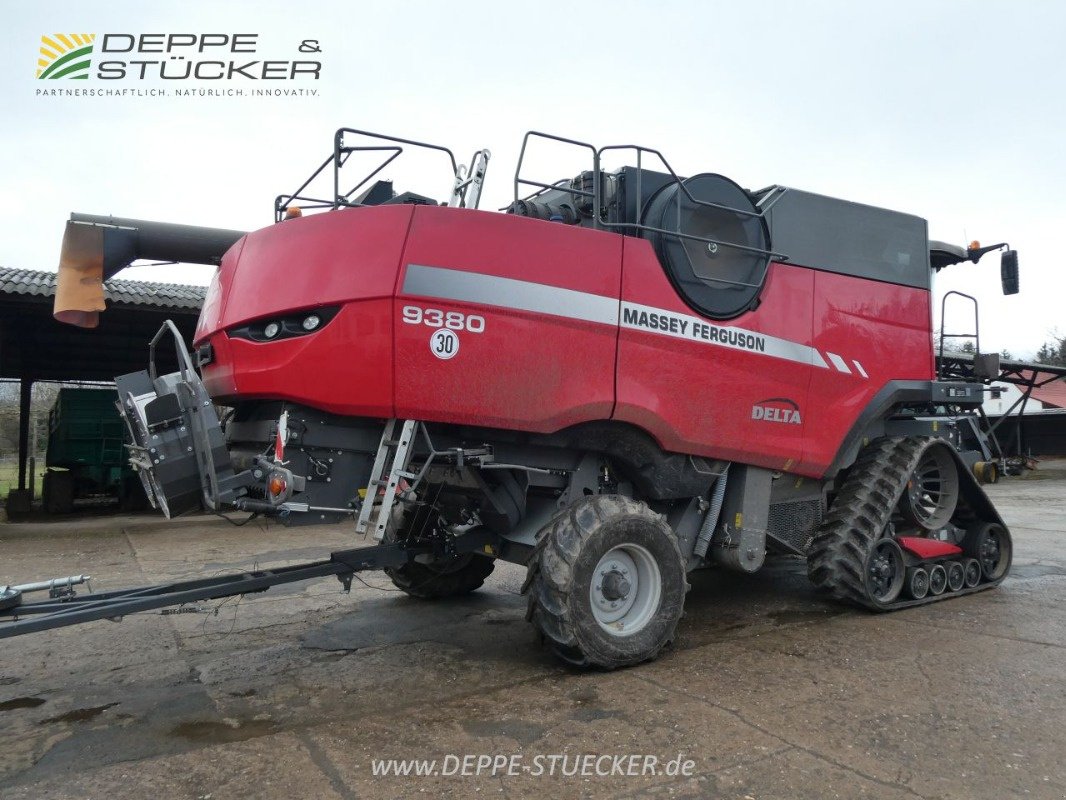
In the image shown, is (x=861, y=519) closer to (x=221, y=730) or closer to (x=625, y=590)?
(x=625, y=590)

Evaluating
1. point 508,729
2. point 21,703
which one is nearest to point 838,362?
point 508,729

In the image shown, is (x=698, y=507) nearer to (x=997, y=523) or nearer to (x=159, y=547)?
(x=997, y=523)

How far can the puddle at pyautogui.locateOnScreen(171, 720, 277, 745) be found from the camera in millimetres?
3520

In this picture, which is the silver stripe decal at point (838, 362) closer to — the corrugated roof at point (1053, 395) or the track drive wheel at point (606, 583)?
the track drive wheel at point (606, 583)

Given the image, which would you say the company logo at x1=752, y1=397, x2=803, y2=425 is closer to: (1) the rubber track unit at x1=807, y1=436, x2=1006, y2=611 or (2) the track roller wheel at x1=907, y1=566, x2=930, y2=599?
(1) the rubber track unit at x1=807, y1=436, x2=1006, y2=611

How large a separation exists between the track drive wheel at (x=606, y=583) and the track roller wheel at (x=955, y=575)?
2.99 metres

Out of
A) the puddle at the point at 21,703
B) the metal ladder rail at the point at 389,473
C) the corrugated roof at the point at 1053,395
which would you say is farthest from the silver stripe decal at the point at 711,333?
the corrugated roof at the point at 1053,395

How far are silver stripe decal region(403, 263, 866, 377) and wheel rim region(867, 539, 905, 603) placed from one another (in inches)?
68.7

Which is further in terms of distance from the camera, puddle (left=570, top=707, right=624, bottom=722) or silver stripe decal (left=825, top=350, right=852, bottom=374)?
silver stripe decal (left=825, top=350, right=852, bottom=374)

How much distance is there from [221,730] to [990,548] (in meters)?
6.25

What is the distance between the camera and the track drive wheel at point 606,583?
425 centimetres

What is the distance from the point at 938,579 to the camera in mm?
6320

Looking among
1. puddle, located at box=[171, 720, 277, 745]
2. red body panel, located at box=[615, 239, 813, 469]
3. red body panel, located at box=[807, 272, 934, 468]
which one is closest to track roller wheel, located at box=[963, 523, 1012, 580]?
red body panel, located at box=[807, 272, 934, 468]

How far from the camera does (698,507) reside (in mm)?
5219
